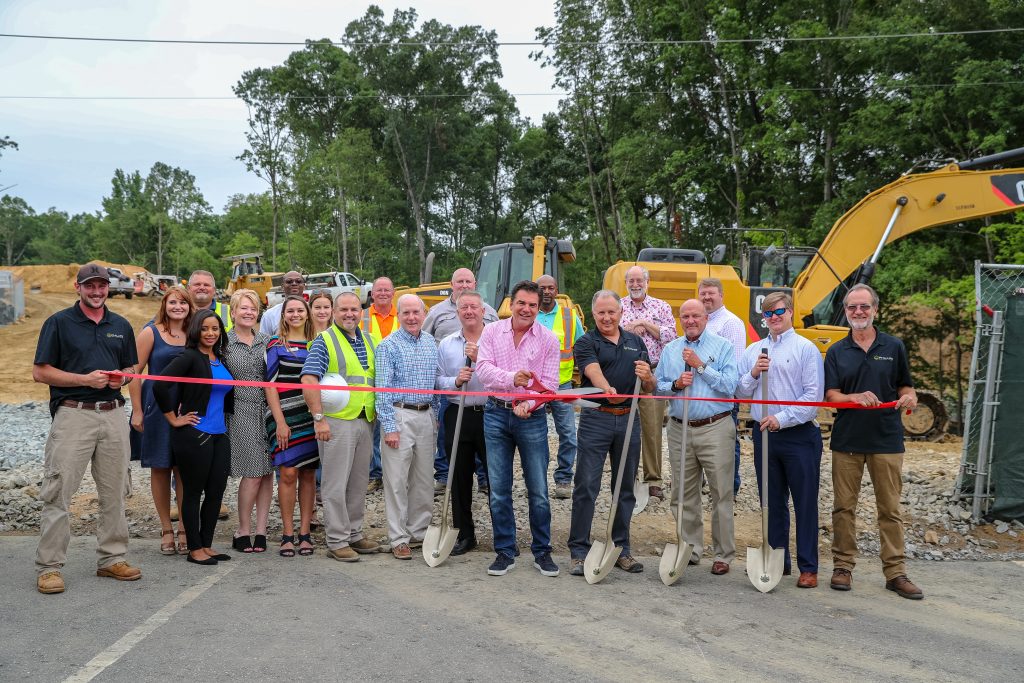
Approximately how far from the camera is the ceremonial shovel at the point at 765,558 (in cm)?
579

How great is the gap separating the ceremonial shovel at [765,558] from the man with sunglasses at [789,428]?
0.05 metres

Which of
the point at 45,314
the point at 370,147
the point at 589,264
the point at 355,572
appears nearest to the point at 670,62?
the point at 589,264

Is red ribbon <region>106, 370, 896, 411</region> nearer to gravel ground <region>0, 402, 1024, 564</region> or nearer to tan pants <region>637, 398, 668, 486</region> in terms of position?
gravel ground <region>0, 402, 1024, 564</region>

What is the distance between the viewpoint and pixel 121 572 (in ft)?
18.8

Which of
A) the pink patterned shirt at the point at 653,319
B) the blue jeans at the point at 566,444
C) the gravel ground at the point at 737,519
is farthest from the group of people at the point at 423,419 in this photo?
the blue jeans at the point at 566,444

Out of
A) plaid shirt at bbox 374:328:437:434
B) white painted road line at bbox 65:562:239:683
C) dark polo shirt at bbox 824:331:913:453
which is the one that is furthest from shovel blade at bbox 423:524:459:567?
dark polo shirt at bbox 824:331:913:453

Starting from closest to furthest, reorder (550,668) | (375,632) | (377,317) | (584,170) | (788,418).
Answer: (550,668) → (375,632) → (788,418) → (377,317) → (584,170)

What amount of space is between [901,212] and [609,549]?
30.1ft

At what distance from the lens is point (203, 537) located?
631cm

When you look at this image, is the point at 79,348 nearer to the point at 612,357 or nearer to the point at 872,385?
the point at 612,357

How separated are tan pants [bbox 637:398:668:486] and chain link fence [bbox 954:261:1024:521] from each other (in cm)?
282

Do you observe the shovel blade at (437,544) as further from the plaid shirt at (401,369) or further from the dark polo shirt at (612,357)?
the dark polo shirt at (612,357)

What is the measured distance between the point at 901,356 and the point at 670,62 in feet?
82.4

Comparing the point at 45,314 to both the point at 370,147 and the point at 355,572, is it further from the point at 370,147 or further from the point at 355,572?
the point at 355,572
